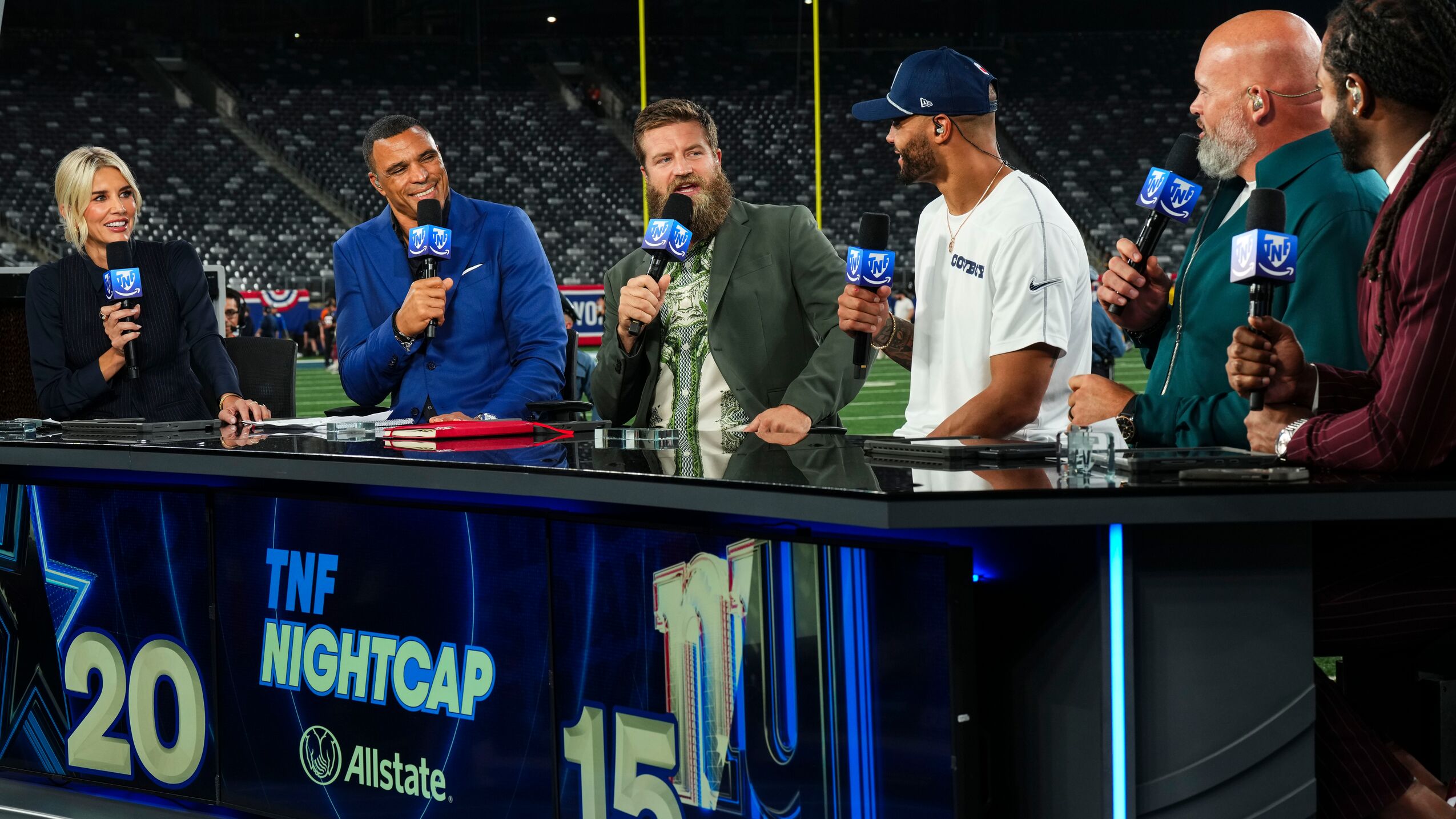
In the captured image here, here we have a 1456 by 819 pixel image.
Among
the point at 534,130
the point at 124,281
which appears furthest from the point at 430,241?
the point at 534,130

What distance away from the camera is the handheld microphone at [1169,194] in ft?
8.01

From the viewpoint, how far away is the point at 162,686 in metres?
2.77

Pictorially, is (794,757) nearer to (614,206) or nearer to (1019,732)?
(1019,732)

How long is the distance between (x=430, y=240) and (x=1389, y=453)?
81.9 inches

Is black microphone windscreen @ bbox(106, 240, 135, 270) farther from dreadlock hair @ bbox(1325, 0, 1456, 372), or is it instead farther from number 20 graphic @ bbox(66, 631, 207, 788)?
dreadlock hair @ bbox(1325, 0, 1456, 372)

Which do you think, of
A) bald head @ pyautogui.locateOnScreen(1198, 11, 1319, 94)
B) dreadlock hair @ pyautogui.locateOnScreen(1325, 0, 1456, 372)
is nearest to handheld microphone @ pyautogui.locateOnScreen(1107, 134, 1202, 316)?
bald head @ pyautogui.locateOnScreen(1198, 11, 1319, 94)

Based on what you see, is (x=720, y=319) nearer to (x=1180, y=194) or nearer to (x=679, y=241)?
(x=679, y=241)

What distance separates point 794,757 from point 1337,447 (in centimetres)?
87

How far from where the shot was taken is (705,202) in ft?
10.8

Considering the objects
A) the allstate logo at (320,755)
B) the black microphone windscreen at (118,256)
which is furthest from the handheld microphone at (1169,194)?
the black microphone windscreen at (118,256)

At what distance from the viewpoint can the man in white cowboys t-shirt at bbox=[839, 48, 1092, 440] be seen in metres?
2.65

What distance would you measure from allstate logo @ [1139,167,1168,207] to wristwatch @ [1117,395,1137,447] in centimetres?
38

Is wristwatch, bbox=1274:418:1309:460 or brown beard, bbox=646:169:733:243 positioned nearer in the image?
wristwatch, bbox=1274:418:1309:460

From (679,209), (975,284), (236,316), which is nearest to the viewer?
(975,284)
